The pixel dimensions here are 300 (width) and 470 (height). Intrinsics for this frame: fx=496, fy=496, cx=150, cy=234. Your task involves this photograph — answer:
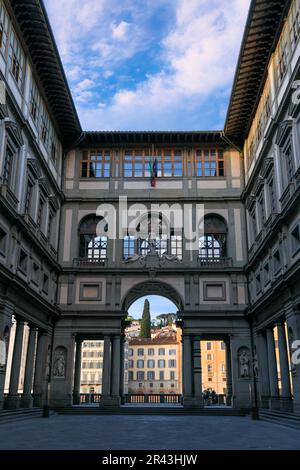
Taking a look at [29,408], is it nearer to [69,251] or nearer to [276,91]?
[69,251]

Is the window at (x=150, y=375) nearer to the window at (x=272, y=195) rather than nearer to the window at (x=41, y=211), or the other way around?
the window at (x=41, y=211)

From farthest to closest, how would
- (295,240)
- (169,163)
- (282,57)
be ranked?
(169,163) < (282,57) < (295,240)

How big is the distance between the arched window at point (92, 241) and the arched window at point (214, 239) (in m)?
8.19

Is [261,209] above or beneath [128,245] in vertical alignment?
above

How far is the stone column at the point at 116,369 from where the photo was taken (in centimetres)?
3747

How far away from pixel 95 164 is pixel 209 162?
9.98m

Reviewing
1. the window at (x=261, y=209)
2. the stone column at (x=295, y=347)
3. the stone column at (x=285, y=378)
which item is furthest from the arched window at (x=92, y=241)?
the stone column at (x=295, y=347)

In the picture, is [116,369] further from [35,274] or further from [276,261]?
[276,261]

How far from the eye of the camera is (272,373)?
32.9 meters

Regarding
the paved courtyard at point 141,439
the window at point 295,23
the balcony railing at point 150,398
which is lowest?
the paved courtyard at point 141,439

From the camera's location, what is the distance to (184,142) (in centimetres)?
4338

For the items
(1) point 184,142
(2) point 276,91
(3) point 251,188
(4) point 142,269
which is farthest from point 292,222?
(1) point 184,142

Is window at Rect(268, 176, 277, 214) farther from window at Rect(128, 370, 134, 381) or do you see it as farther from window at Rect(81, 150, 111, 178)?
window at Rect(128, 370, 134, 381)

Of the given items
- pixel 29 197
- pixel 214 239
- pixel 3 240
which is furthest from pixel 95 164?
pixel 3 240
